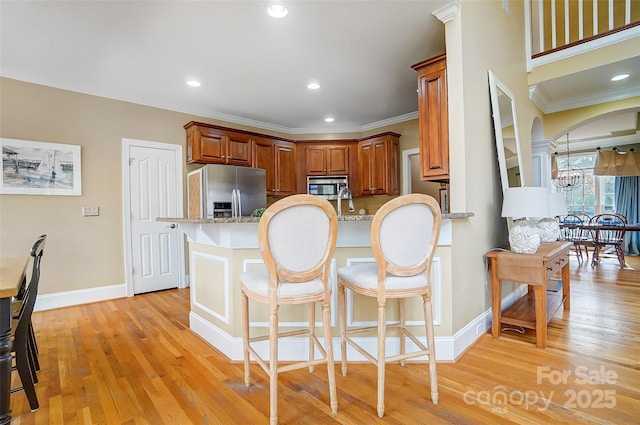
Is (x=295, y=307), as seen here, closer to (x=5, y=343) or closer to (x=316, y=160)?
(x=5, y=343)

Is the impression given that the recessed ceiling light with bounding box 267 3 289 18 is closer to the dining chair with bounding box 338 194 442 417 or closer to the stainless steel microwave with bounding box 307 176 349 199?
the dining chair with bounding box 338 194 442 417

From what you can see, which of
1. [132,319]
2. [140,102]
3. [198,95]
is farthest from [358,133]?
[132,319]

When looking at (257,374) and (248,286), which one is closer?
(248,286)

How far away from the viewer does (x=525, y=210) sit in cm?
235

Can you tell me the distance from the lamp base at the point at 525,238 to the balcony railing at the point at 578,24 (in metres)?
2.31

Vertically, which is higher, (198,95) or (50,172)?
(198,95)

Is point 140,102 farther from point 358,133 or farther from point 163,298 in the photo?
point 358,133

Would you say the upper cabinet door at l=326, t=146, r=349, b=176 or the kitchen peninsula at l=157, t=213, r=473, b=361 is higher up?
the upper cabinet door at l=326, t=146, r=349, b=176

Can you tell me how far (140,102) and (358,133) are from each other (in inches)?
142

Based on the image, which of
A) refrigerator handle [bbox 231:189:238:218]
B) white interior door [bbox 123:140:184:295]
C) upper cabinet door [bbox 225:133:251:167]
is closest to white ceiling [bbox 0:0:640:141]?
upper cabinet door [bbox 225:133:251:167]

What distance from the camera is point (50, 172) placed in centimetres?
341

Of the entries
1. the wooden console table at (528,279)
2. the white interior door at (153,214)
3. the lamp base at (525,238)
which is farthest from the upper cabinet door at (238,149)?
the lamp base at (525,238)

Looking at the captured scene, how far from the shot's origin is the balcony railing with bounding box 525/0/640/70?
3064 millimetres

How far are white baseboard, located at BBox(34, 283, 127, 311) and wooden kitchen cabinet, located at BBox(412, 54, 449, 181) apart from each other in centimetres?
396
